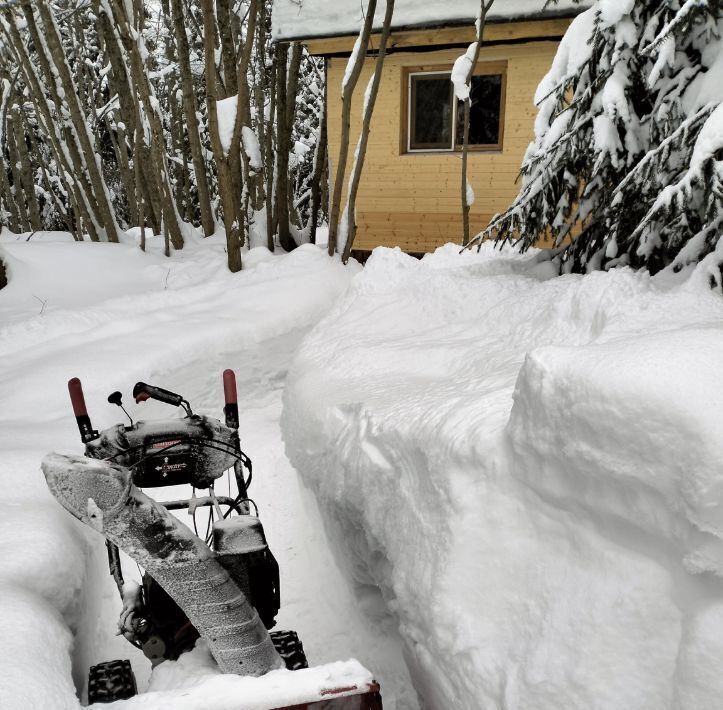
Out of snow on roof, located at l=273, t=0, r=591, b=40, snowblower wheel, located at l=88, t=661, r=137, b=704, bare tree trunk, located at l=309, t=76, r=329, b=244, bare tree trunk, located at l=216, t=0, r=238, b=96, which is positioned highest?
A: snow on roof, located at l=273, t=0, r=591, b=40

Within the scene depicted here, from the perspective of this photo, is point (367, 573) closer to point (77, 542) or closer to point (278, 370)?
point (77, 542)

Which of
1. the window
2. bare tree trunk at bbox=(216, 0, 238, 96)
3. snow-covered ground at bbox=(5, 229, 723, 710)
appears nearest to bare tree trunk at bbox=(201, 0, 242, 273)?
bare tree trunk at bbox=(216, 0, 238, 96)

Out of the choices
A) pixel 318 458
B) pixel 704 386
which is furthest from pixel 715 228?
pixel 318 458

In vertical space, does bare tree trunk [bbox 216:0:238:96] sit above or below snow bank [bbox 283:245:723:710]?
above

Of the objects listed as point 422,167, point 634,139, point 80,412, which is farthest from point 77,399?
point 422,167

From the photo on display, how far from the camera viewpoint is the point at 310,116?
1942 centimetres

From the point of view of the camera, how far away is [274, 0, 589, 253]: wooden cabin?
27.1 feet

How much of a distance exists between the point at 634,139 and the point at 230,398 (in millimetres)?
3632

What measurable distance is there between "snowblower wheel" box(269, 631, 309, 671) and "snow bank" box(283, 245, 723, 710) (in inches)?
18.4

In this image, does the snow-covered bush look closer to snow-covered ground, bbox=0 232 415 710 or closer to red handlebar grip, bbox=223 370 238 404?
red handlebar grip, bbox=223 370 238 404

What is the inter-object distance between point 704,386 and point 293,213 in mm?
13424

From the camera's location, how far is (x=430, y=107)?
31.3 feet

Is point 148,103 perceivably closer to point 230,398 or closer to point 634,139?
point 634,139

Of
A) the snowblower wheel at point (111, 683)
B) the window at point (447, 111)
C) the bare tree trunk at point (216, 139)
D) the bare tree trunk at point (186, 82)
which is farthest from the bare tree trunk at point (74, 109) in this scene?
the snowblower wheel at point (111, 683)
